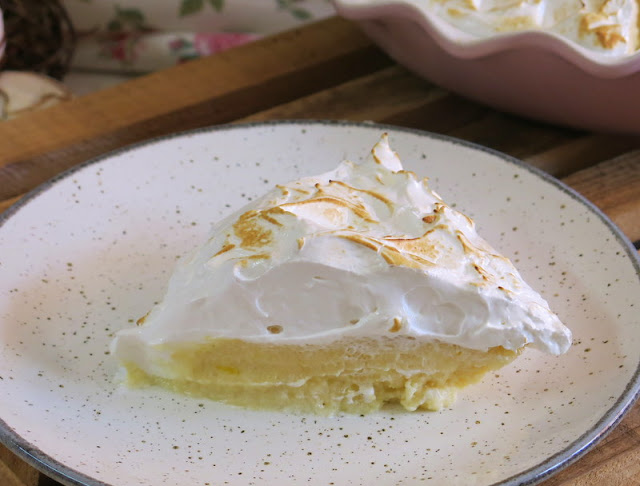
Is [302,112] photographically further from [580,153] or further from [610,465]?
[610,465]

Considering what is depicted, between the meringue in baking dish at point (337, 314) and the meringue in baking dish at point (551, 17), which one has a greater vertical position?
the meringue in baking dish at point (551, 17)

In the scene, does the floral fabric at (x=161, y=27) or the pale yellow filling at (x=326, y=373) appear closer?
the pale yellow filling at (x=326, y=373)

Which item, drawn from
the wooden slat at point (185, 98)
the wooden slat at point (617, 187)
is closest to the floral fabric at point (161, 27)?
the wooden slat at point (185, 98)

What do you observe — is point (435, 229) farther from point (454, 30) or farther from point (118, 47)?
point (118, 47)

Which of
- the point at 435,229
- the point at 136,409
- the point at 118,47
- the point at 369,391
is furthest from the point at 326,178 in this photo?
the point at 118,47

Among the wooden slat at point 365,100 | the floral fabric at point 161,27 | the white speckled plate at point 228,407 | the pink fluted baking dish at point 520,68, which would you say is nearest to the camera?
the white speckled plate at point 228,407

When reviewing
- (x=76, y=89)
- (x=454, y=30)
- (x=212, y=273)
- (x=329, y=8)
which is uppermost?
(x=454, y=30)

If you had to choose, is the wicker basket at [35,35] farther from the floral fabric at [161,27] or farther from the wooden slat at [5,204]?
the wooden slat at [5,204]
